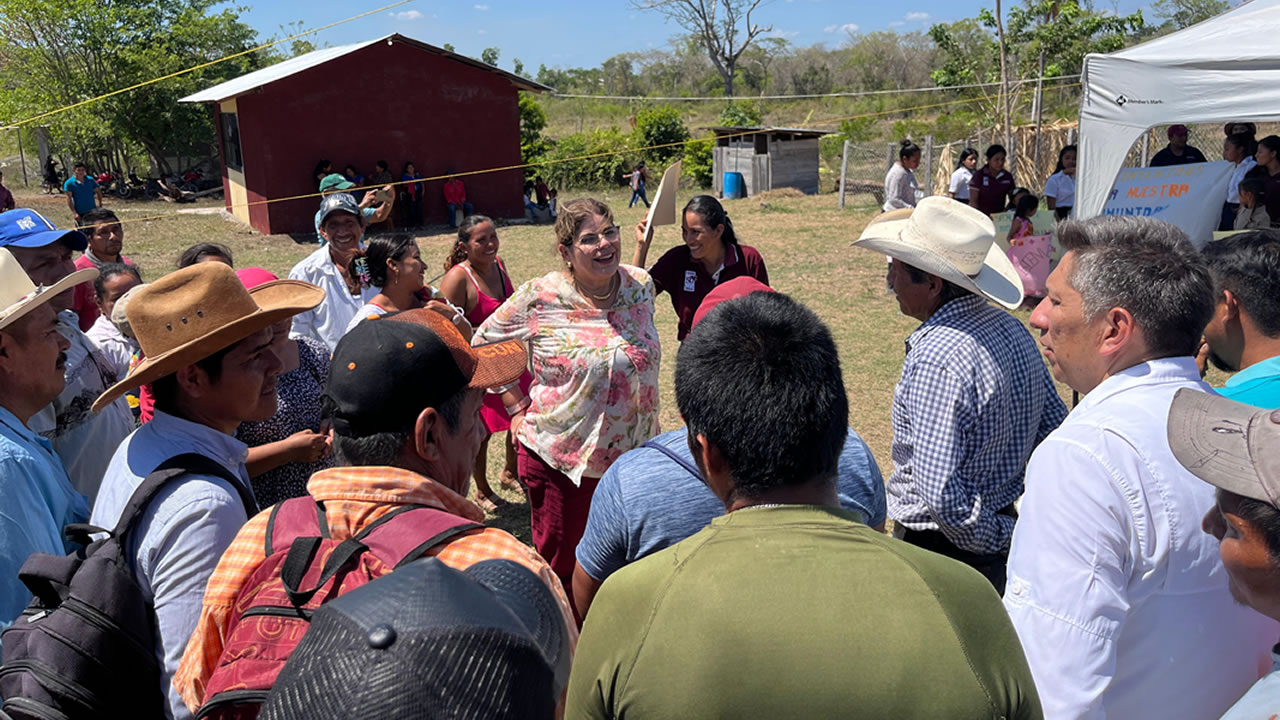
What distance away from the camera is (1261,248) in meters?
2.65

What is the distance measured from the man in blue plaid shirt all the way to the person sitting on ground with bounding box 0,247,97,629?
2.41 meters

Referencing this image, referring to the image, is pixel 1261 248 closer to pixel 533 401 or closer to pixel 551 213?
pixel 533 401

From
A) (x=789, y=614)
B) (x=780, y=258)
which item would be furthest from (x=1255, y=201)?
(x=789, y=614)

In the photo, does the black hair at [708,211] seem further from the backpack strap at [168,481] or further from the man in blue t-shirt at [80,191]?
the man in blue t-shirt at [80,191]

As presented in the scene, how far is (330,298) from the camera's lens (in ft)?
17.0

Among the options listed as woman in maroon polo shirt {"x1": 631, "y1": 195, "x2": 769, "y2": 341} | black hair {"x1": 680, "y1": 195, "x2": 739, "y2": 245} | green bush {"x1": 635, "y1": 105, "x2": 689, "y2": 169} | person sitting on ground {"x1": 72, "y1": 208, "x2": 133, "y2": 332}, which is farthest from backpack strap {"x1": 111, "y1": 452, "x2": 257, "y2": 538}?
green bush {"x1": 635, "y1": 105, "x2": 689, "y2": 169}

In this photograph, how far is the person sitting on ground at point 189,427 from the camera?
179 centimetres

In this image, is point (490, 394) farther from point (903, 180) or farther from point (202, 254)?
point (903, 180)

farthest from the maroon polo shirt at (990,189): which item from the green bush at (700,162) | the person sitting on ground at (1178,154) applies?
the green bush at (700,162)

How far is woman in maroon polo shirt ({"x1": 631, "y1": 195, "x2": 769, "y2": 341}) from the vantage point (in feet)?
16.4

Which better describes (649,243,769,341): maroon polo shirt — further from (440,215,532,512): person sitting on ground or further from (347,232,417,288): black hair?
(347,232,417,288): black hair

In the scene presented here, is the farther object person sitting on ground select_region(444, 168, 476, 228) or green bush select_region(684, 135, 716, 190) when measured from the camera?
green bush select_region(684, 135, 716, 190)

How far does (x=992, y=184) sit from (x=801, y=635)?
1358 centimetres

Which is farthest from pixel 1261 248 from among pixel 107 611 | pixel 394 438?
pixel 107 611
